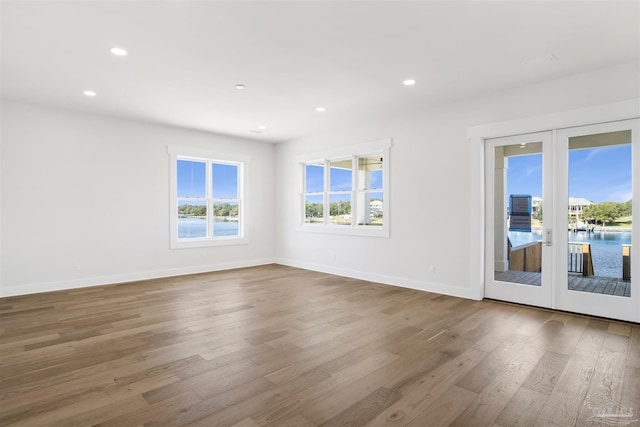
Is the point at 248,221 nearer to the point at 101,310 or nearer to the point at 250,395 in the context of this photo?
the point at 101,310

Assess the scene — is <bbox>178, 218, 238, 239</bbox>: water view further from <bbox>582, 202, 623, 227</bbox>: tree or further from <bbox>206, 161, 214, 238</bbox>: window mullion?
<bbox>582, 202, 623, 227</bbox>: tree

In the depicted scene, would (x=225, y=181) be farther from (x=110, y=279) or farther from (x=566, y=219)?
(x=566, y=219)

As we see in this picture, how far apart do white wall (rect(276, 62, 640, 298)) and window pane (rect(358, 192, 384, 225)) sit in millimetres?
338

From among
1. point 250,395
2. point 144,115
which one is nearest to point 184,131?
point 144,115

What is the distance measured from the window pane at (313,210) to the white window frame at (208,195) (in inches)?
53.5

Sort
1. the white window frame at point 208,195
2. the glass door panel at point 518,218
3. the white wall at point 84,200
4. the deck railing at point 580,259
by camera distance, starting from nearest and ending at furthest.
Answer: the deck railing at point 580,259, the glass door panel at point 518,218, the white wall at point 84,200, the white window frame at point 208,195

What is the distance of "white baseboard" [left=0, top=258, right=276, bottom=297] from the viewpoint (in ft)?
16.5

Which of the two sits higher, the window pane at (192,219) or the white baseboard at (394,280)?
the window pane at (192,219)

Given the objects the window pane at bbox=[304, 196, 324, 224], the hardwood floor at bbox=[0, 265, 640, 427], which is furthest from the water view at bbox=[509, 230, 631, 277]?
the window pane at bbox=[304, 196, 324, 224]

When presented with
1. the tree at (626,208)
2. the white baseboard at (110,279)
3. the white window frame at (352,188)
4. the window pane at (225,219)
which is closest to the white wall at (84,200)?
the white baseboard at (110,279)

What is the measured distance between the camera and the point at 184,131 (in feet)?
21.7

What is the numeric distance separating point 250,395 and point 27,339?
8.35 feet

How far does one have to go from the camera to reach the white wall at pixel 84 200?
197 inches

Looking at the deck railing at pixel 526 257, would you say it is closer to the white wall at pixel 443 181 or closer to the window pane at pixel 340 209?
the white wall at pixel 443 181
